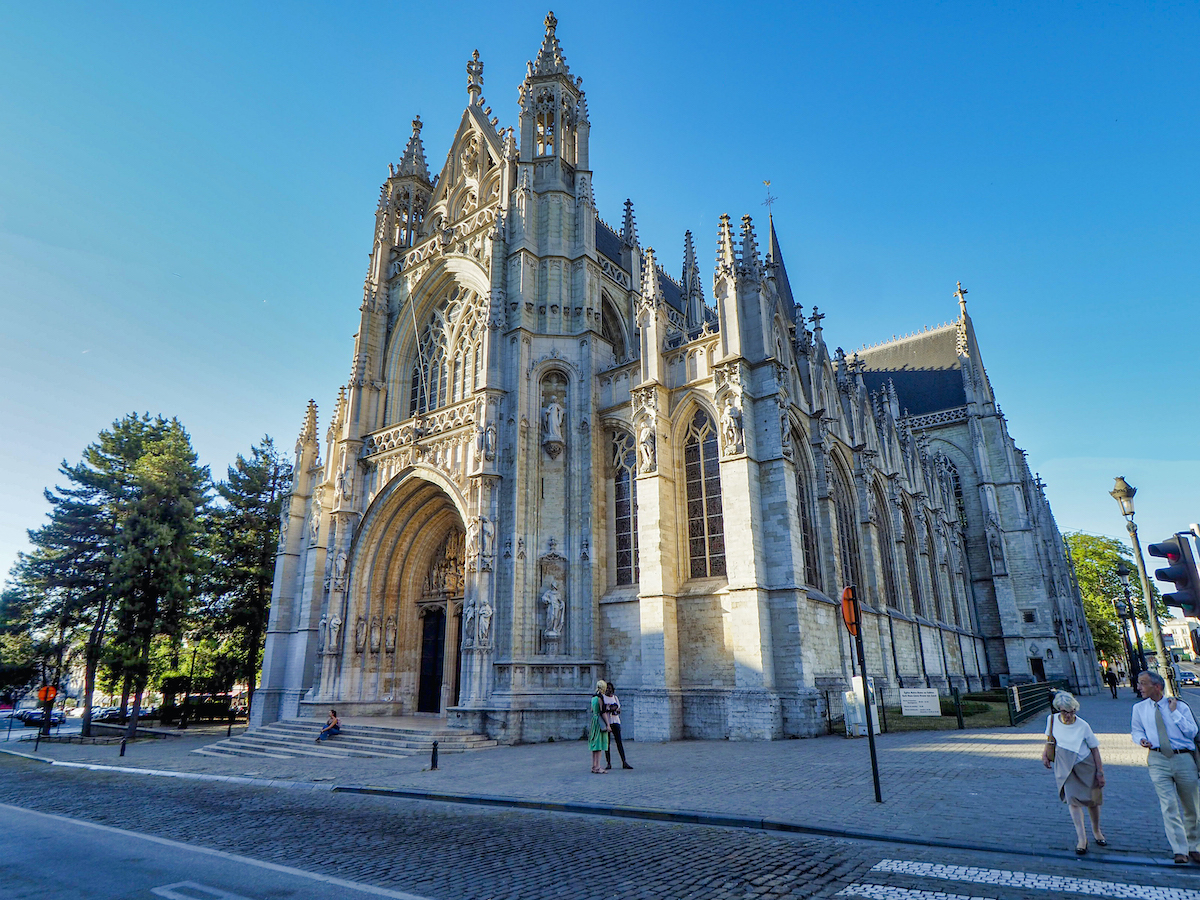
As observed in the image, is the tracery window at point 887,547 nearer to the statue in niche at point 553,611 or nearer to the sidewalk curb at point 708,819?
the statue in niche at point 553,611

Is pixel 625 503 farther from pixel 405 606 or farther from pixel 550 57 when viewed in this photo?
pixel 550 57

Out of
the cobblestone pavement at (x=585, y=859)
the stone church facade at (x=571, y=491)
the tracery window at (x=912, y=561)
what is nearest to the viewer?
the cobblestone pavement at (x=585, y=859)

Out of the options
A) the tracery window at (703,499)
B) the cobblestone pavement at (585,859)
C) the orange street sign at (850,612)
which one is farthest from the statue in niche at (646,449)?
the cobblestone pavement at (585,859)

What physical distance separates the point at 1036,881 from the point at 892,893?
3.66ft

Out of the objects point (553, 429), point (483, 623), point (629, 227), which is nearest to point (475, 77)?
point (629, 227)

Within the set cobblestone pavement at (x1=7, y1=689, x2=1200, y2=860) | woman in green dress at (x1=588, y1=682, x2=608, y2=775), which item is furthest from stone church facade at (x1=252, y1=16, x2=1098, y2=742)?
woman in green dress at (x1=588, y1=682, x2=608, y2=775)

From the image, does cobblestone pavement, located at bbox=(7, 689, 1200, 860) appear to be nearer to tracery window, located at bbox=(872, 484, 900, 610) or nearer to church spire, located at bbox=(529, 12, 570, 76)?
tracery window, located at bbox=(872, 484, 900, 610)

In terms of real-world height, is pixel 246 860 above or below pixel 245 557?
below

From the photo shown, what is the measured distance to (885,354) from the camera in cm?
5256

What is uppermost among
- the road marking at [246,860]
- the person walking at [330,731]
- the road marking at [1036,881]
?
the person walking at [330,731]

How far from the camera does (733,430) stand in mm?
17922

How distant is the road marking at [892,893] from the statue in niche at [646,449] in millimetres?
13997

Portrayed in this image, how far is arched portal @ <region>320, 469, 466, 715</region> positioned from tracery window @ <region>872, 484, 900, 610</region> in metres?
16.2

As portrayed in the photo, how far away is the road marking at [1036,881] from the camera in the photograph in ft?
15.4
